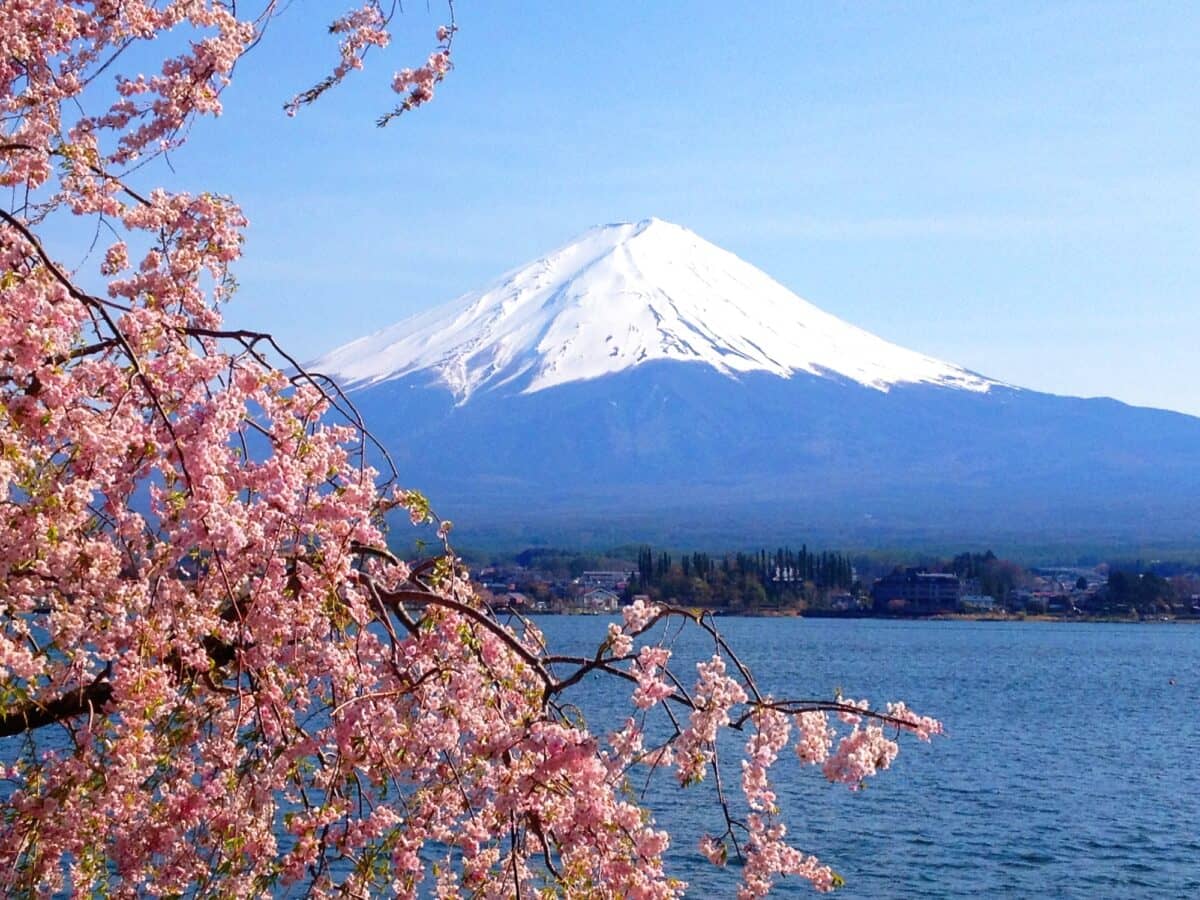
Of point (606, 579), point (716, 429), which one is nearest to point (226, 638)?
point (606, 579)

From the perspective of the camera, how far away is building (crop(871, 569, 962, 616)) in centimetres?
8056

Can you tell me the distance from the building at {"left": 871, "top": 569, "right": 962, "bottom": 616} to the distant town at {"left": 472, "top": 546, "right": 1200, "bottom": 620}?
A: 2.0 inches

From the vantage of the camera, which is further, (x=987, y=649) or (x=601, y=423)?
(x=601, y=423)

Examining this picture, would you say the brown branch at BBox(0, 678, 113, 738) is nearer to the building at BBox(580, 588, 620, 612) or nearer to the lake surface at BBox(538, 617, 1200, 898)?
the lake surface at BBox(538, 617, 1200, 898)

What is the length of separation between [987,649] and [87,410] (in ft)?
187

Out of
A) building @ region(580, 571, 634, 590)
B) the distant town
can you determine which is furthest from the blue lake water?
building @ region(580, 571, 634, 590)

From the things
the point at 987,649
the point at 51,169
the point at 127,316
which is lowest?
the point at 987,649

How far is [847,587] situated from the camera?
82.8 m

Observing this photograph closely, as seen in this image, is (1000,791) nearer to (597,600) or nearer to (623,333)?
(597,600)

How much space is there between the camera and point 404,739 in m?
4.41

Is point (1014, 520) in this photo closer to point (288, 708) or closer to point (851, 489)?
point (851, 489)

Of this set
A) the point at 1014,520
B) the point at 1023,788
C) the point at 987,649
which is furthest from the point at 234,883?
the point at 1014,520

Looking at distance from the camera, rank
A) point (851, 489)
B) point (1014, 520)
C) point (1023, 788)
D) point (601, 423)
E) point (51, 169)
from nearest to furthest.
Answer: point (51, 169)
point (1023, 788)
point (1014, 520)
point (851, 489)
point (601, 423)

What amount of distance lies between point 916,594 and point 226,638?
7968 cm
